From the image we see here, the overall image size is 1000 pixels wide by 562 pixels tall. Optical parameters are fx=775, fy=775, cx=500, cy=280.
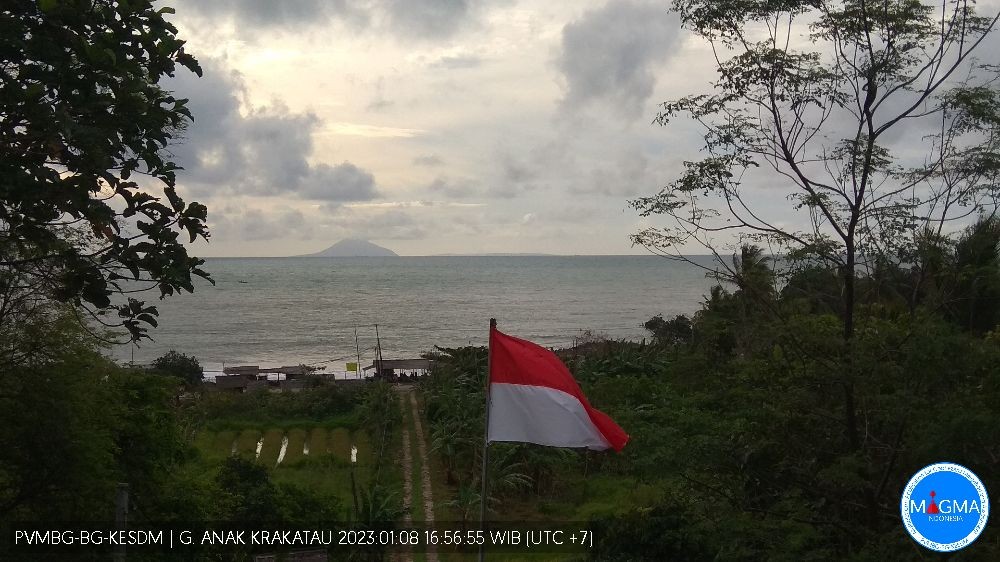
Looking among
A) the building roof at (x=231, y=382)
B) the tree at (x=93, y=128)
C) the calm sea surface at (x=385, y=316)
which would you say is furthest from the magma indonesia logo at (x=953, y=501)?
the calm sea surface at (x=385, y=316)

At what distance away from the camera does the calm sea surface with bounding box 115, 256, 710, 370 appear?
63.6 meters

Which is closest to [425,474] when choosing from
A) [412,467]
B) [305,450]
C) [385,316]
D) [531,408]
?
[412,467]

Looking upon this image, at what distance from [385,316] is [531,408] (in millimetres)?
79796

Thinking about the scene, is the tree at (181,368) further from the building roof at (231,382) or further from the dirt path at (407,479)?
the dirt path at (407,479)

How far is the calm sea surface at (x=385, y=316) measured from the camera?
2504 inches

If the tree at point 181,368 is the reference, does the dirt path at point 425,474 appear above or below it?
below

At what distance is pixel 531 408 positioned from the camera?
29.1 ft

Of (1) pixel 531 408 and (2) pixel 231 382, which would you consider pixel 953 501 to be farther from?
(2) pixel 231 382

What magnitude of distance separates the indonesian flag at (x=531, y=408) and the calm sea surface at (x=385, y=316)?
47.1 meters

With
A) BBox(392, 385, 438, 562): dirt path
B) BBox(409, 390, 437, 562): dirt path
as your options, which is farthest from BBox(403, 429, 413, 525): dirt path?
BBox(409, 390, 437, 562): dirt path

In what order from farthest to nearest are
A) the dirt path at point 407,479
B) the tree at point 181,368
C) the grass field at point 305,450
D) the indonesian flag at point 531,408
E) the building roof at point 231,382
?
the tree at point 181,368 < the building roof at point 231,382 < the grass field at point 305,450 < the dirt path at point 407,479 < the indonesian flag at point 531,408

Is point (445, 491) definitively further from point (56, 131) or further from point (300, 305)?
point (300, 305)

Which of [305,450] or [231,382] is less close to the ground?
[231,382]

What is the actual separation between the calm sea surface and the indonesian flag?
47.1m
